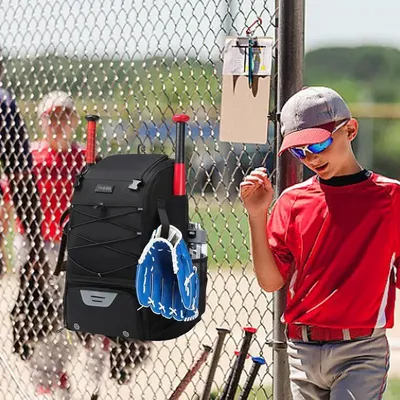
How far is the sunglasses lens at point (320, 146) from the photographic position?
2.60 meters

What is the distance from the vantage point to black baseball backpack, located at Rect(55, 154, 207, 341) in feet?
10.2

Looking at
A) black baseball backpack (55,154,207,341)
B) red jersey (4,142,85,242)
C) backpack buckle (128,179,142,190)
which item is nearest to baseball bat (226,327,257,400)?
black baseball backpack (55,154,207,341)

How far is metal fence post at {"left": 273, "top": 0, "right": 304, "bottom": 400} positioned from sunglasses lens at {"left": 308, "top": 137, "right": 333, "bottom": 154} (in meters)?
0.56

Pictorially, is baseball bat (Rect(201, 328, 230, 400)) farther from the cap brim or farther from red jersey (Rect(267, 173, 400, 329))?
the cap brim

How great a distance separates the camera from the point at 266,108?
10.4ft

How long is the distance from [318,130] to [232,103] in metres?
0.67

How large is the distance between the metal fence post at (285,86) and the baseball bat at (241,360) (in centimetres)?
9

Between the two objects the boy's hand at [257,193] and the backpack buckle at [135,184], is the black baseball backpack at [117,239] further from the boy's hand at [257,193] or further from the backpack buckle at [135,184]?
the boy's hand at [257,193]

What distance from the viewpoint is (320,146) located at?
260cm

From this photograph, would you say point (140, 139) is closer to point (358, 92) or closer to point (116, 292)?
point (116, 292)

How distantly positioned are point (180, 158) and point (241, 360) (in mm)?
738

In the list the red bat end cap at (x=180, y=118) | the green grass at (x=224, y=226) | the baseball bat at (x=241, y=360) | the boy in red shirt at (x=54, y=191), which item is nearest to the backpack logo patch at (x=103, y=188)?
the red bat end cap at (x=180, y=118)

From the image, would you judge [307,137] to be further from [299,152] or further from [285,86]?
[285,86]

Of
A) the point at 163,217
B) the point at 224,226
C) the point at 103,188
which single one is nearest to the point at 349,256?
the point at 163,217
